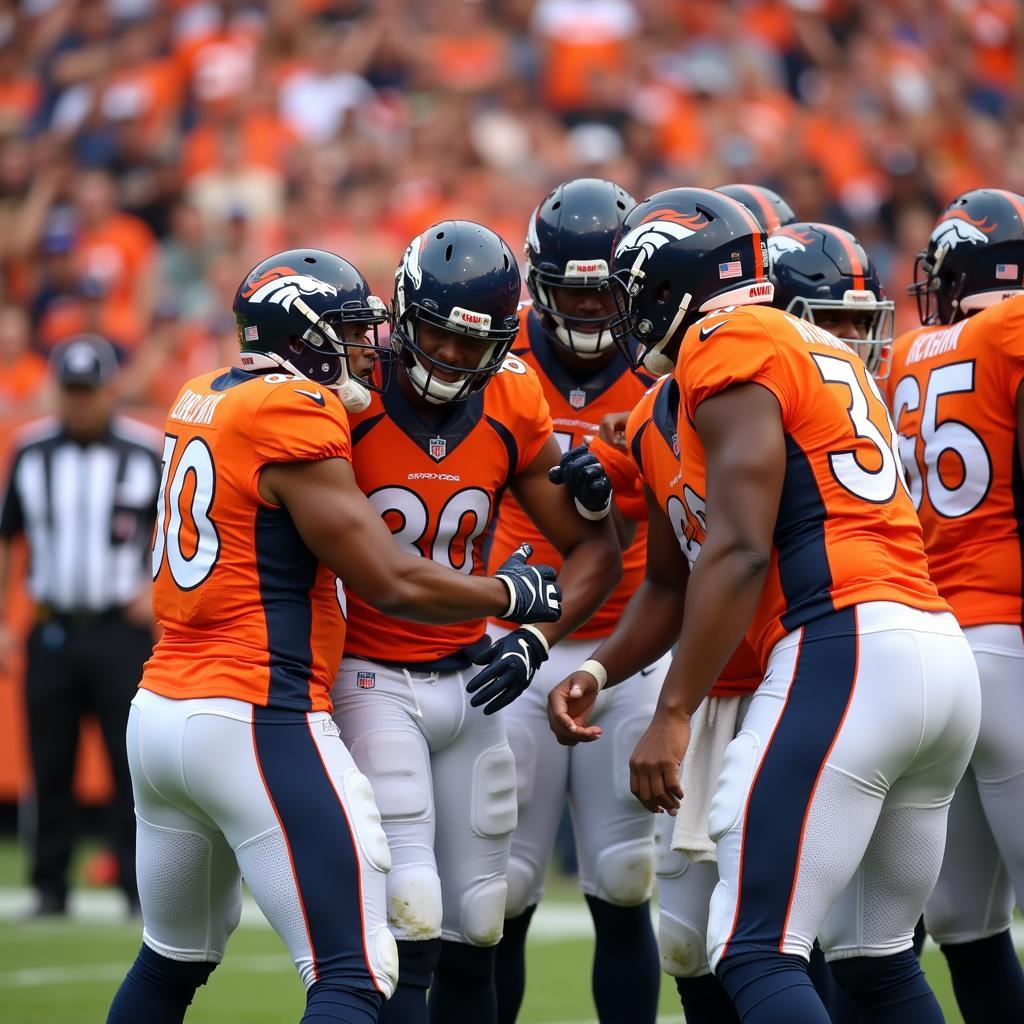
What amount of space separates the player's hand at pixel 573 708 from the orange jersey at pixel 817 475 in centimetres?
54

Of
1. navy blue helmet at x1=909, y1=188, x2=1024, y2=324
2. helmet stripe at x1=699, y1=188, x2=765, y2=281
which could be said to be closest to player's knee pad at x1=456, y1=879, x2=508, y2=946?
helmet stripe at x1=699, y1=188, x2=765, y2=281

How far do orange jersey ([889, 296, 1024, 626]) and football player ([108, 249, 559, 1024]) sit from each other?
3.49ft

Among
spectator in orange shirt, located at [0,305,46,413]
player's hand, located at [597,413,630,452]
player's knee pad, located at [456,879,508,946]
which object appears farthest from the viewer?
spectator in orange shirt, located at [0,305,46,413]

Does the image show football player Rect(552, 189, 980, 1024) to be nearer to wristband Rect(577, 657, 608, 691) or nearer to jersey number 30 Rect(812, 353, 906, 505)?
jersey number 30 Rect(812, 353, 906, 505)

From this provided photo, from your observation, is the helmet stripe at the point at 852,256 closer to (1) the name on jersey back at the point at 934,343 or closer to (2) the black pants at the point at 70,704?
(1) the name on jersey back at the point at 934,343

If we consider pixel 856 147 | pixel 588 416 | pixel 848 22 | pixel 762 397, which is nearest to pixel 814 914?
pixel 762 397

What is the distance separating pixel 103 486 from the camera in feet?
25.9

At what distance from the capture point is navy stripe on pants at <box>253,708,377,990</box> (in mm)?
3547

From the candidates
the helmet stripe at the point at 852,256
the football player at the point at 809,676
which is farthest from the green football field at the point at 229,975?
the helmet stripe at the point at 852,256

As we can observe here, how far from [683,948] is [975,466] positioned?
1384mm

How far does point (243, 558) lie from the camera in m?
3.73

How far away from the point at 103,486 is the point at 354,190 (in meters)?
3.84

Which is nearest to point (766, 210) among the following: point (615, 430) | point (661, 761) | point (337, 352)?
point (615, 430)

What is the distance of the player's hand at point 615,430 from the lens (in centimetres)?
455
